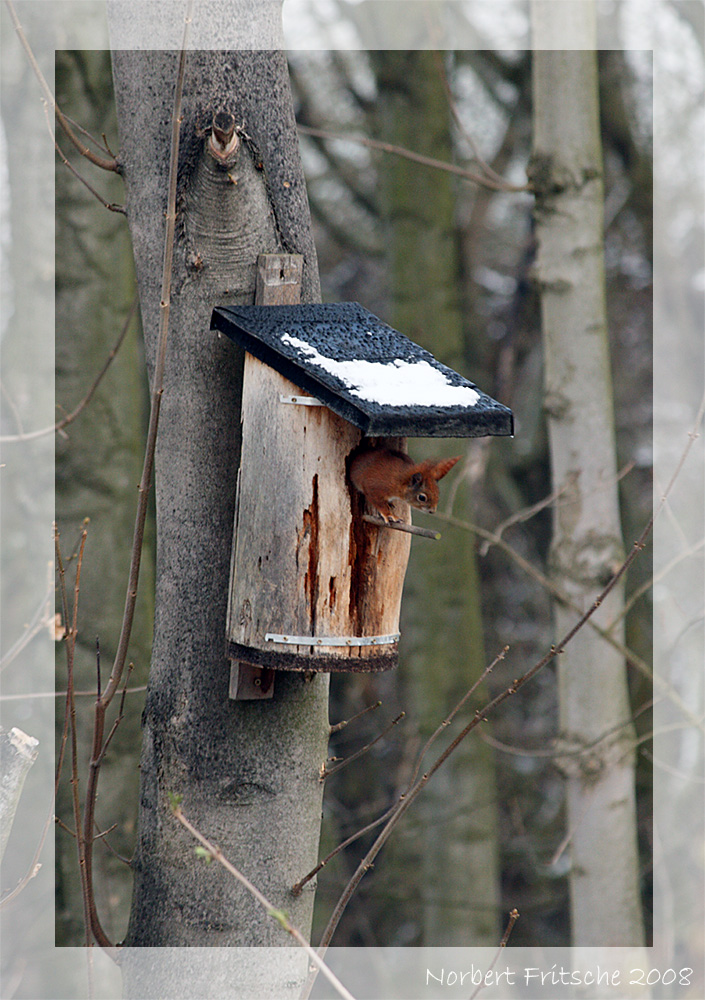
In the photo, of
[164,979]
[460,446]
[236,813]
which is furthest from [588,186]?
[164,979]

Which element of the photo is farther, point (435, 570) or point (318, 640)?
point (435, 570)

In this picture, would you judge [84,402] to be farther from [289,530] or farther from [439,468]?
[439,468]

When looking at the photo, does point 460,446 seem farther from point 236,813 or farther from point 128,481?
point 236,813

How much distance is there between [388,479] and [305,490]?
0.18 m

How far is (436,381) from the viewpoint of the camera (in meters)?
1.98

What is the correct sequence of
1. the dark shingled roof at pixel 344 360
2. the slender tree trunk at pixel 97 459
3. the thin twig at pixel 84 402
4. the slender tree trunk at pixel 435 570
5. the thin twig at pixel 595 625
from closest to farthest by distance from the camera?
the dark shingled roof at pixel 344 360 → the thin twig at pixel 84 402 → the thin twig at pixel 595 625 → the slender tree trunk at pixel 97 459 → the slender tree trunk at pixel 435 570

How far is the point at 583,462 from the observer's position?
372cm

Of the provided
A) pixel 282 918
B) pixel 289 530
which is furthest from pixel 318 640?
pixel 282 918

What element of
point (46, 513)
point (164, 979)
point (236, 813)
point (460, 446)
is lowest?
point (164, 979)

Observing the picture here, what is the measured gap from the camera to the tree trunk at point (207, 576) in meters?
1.96

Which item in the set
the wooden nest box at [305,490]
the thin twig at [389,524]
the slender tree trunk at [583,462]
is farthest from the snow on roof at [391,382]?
the slender tree trunk at [583,462]

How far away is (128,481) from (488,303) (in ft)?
12.8

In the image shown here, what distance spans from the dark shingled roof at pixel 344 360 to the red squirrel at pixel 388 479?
121mm

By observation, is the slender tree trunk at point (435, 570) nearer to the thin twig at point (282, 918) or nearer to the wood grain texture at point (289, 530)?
the wood grain texture at point (289, 530)
